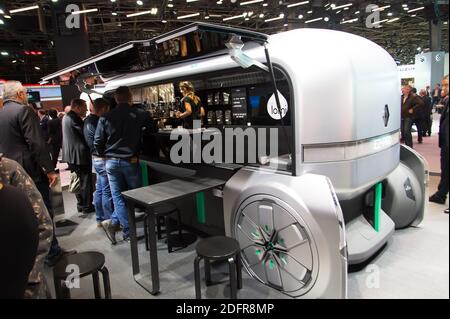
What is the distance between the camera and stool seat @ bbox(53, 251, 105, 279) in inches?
72.8

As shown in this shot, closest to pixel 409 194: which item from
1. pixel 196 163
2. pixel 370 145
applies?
pixel 370 145

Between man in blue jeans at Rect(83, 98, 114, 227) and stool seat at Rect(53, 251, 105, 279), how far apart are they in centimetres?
158

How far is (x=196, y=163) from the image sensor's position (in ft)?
10.3

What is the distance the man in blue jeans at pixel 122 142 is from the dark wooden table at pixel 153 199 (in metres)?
0.64

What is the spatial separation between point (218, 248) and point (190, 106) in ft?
7.71

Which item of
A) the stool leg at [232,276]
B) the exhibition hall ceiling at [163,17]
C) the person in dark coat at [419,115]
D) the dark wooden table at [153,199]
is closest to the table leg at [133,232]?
the dark wooden table at [153,199]

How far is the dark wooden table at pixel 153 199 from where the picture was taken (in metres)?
2.23

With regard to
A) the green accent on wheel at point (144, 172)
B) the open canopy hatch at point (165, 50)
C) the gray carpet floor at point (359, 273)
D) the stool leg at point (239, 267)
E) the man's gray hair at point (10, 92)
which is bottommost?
the gray carpet floor at point (359, 273)

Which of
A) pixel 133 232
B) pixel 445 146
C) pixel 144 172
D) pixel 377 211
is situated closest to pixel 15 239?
pixel 133 232

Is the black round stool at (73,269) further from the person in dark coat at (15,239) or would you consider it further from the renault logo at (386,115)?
the renault logo at (386,115)

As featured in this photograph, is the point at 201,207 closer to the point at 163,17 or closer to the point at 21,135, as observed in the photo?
the point at 21,135

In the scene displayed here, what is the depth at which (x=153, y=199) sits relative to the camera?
2279 mm

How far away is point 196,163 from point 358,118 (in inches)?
63.0

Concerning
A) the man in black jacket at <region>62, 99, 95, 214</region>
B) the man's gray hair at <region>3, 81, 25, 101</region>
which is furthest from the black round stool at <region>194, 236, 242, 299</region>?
the man in black jacket at <region>62, 99, 95, 214</region>
